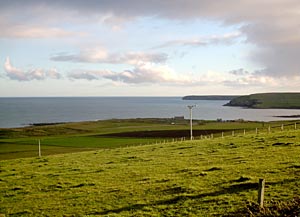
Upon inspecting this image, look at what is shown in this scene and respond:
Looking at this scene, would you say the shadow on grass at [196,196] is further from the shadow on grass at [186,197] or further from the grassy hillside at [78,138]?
the grassy hillside at [78,138]

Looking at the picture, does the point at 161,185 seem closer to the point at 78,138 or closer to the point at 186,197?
the point at 186,197

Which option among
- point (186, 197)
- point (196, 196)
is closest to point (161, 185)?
point (186, 197)

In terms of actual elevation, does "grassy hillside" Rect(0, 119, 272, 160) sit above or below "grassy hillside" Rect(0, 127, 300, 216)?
below

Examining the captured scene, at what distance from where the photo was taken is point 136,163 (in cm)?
2891

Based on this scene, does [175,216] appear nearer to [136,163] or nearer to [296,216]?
[296,216]

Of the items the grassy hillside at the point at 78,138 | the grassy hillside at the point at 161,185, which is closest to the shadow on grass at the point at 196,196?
the grassy hillside at the point at 161,185

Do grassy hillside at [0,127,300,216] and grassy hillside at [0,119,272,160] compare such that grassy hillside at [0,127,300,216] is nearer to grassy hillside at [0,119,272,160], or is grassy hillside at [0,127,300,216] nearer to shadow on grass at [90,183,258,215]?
shadow on grass at [90,183,258,215]

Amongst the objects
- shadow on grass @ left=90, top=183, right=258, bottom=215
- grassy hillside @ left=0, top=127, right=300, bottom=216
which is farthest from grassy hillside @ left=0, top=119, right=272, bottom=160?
shadow on grass @ left=90, top=183, right=258, bottom=215

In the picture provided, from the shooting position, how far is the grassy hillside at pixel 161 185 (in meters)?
15.6

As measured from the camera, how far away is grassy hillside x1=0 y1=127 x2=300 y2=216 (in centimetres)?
1559

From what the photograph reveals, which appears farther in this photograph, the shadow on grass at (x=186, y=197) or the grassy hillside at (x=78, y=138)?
the grassy hillside at (x=78, y=138)

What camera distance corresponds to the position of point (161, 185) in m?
19.5

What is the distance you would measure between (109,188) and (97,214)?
15.1 feet

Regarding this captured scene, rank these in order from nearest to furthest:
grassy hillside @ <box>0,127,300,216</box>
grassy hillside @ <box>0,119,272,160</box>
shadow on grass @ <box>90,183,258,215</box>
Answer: grassy hillside @ <box>0,127,300,216</box> < shadow on grass @ <box>90,183,258,215</box> < grassy hillside @ <box>0,119,272,160</box>
